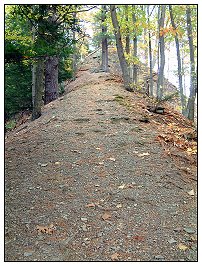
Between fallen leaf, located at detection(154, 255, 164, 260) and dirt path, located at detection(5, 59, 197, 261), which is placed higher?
dirt path, located at detection(5, 59, 197, 261)

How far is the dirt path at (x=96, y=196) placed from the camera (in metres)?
3.66

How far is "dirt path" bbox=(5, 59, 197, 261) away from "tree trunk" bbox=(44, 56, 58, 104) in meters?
4.57

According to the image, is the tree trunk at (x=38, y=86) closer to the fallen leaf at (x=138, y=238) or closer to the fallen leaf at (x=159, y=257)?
the fallen leaf at (x=138, y=238)

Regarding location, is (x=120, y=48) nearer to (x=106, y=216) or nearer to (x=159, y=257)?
(x=106, y=216)

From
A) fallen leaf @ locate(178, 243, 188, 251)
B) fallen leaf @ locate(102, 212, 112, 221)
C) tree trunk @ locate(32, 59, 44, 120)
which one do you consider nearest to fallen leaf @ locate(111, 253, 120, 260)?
fallen leaf @ locate(102, 212, 112, 221)

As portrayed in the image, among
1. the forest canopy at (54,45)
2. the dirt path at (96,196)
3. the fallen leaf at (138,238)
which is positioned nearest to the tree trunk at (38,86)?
the forest canopy at (54,45)

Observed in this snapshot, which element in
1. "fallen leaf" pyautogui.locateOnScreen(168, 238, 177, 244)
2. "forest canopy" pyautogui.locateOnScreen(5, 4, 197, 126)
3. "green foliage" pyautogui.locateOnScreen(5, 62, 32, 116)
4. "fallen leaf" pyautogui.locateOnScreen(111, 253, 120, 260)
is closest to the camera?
"fallen leaf" pyautogui.locateOnScreen(111, 253, 120, 260)

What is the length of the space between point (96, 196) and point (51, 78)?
7.95m

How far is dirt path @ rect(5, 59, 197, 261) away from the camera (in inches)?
144

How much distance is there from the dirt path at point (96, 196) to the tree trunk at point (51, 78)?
457 centimetres

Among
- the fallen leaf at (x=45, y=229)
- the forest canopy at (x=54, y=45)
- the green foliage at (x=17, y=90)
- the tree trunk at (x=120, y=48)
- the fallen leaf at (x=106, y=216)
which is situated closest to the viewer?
the fallen leaf at (x=45, y=229)

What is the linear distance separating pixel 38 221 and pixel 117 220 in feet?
3.66

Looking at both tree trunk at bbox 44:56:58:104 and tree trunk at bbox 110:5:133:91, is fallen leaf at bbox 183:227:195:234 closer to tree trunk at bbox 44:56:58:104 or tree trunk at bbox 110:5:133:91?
tree trunk at bbox 110:5:133:91

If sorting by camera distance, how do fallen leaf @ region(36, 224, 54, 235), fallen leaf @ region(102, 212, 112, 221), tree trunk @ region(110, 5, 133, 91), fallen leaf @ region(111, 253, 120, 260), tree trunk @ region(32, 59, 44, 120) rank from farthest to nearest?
tree trunk @ region(110, 5, 133, 91) < tree trunk @ region(32, 59, 44, 120) < fallen leaf @ region(102, 212, 112, 221) < fallen leaf @ region(36, 224, 54, 235) < fallen leaf @ region(111, 253, 120, 260)
